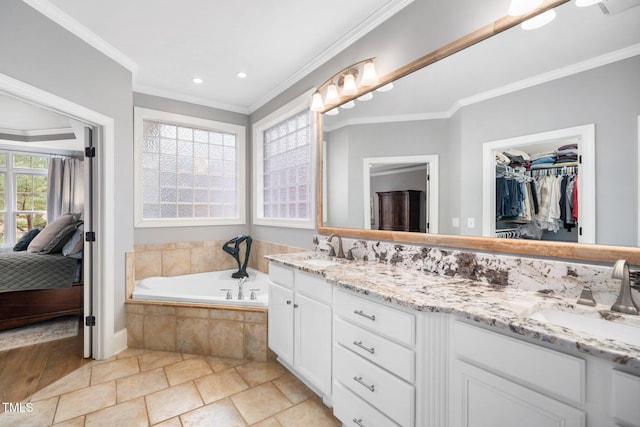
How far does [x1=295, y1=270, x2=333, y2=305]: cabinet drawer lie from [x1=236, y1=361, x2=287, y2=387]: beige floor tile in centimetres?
75

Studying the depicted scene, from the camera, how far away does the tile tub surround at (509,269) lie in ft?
3.77

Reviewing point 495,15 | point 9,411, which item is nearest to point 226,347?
point 9,411

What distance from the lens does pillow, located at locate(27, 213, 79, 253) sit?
3.40m

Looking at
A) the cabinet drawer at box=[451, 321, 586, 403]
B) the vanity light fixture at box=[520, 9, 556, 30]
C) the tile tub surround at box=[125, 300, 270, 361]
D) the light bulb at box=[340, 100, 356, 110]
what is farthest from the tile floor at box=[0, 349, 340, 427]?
the vanity light fixture at box=[520, 9, 556, 30]

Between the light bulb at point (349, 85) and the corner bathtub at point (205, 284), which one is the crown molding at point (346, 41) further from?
the corner bathtub at point (205, 284)

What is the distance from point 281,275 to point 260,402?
816 mm

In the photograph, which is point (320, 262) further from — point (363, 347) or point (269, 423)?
point (269, 423)

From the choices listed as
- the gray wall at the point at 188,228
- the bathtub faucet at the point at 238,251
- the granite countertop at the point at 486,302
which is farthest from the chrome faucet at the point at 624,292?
the gray wall at the point at 188,228

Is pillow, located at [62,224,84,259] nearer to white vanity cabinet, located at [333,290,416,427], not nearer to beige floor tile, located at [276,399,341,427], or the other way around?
beige floor tile, located at [276,399,341,427]

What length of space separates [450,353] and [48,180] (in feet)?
20.3

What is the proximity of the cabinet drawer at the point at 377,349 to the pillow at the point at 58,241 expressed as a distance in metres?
3.48

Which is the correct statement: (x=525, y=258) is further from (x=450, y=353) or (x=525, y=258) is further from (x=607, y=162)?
(x=450, y=353)

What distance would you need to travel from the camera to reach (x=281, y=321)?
7.22 feet

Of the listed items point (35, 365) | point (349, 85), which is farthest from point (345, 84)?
point (35, 365)
